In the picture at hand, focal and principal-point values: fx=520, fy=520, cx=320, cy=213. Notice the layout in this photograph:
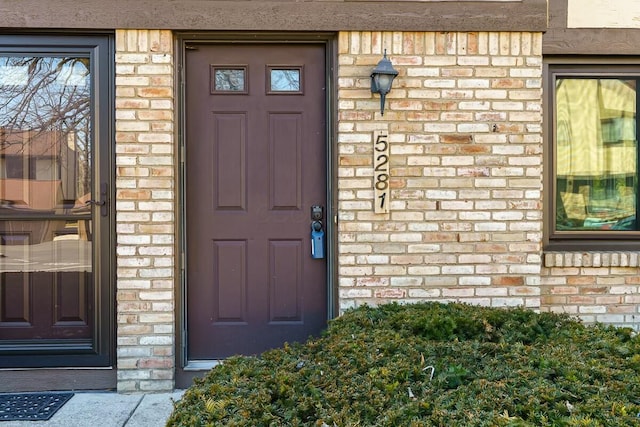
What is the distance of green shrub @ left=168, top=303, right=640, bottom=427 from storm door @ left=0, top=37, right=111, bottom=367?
5.85 ft

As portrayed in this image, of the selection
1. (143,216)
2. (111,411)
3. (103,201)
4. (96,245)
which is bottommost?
(111,411)

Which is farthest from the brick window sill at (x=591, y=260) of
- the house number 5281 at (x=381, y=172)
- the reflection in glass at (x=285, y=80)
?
the reflection in glass at (x=285, y=80)

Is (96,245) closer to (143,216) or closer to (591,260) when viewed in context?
(143,216)

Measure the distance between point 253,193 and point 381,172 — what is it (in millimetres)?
951

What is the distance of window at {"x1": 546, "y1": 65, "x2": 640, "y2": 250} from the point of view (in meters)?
4.08

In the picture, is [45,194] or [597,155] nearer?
[45,194]

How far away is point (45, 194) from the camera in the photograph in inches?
147

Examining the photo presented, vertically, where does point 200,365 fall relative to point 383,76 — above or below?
below

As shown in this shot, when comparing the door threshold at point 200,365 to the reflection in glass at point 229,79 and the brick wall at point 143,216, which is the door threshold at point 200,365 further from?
the reflection in glass at point 229,79

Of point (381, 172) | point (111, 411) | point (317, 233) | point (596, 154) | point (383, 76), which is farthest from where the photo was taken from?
point (596, 154)

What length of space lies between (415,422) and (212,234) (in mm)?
2371

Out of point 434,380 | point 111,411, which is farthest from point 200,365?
point 434,380

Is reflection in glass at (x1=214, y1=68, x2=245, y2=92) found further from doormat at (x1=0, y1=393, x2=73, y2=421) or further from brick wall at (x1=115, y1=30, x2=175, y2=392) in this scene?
doormat at (x1=0, y1=393, x2=73, y2=421)

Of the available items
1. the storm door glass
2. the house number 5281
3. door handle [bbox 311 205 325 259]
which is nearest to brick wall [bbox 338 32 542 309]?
the house number 5281
